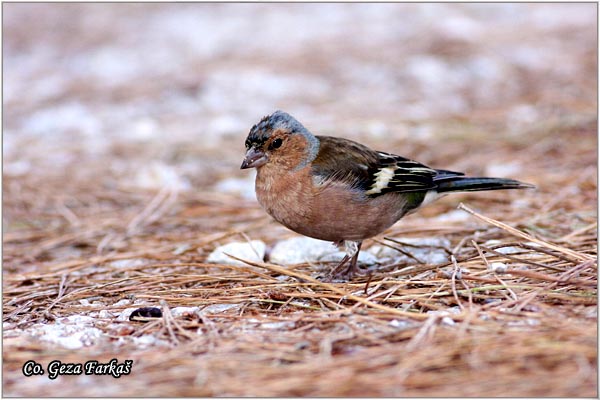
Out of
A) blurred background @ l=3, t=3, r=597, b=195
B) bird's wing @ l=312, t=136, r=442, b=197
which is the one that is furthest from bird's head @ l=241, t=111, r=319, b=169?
blurred background @ l=3, t=3, r=597, b=195

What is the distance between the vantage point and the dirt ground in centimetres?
250

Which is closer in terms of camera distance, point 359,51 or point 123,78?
point 123,78

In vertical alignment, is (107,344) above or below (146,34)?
below

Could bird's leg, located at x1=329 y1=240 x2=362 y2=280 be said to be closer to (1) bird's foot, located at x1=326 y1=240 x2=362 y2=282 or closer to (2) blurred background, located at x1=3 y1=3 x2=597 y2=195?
(1) bird's foot, located at x1=326 y1=240 x2=362 y2=282

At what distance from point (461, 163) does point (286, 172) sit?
267 centimetres

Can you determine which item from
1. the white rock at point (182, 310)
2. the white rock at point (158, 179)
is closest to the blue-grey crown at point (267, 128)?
the white rock at point (182, 310)

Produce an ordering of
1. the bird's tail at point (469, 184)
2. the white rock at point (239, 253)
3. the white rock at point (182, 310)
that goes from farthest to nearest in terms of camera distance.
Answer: the white rock at point (239, 253)
the bird's tail at point (469, 184)
the white rock at point (182, 310)

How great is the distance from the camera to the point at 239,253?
4262mm

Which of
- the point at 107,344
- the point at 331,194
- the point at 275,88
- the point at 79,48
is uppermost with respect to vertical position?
the point at 79,48

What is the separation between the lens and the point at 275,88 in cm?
821

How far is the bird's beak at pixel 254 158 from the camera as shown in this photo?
13.1ft

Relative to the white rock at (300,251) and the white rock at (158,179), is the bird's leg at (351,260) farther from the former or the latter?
the white rock at (158,179)

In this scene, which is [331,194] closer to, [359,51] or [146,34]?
[359,51]

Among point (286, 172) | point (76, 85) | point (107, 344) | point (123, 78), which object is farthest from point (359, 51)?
point (107, 344)
